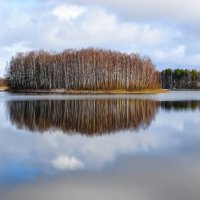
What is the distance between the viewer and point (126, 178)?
9.11m

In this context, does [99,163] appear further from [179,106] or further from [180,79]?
[180,79]

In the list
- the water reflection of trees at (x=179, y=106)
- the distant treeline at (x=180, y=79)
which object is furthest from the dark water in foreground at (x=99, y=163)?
the distant treeline at (x=180, y=79)

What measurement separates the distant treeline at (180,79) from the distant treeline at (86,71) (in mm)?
54475

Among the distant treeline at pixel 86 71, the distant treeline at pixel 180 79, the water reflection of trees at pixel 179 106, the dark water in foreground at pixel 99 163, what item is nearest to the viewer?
the dark water in foreground at pixel 99 163

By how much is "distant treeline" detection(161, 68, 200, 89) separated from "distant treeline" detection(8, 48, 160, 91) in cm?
5448

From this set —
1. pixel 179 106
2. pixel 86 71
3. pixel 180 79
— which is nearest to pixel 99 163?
pixel 179 106

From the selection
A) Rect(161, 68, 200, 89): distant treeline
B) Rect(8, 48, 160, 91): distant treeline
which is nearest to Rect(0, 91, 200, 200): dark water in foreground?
Rect(8, 48, 160, 91): distant treeline

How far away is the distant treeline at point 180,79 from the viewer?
14888cm

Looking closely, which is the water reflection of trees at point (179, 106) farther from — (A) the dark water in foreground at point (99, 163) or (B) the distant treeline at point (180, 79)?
(B) the distant treeline at point (180, 79)

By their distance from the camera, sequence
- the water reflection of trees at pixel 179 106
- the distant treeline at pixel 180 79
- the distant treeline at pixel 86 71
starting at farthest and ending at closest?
the distant treeline at pixel 180 79
the distant treeline at pixel 86 71
the water reflection of trees at pixel 179 106

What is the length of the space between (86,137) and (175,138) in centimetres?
400

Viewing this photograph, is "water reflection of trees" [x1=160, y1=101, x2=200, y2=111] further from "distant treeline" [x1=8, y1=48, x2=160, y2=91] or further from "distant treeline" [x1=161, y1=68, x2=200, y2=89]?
"distant treeline" [x1=161, y1=68, x2=200, y2=89]

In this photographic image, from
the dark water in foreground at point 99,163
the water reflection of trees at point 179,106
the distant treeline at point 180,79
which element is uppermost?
the distant treeline at point 180,79

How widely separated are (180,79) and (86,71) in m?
74.8
